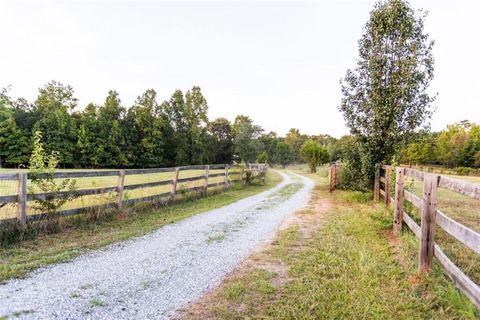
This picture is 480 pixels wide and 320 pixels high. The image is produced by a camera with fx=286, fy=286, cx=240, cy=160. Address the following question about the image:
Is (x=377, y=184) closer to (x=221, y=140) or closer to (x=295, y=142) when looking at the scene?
(x=221, y=140)

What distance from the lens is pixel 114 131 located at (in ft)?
160

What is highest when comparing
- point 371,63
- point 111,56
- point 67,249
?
point 111,56

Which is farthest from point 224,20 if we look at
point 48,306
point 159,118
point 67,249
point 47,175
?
point 159,118

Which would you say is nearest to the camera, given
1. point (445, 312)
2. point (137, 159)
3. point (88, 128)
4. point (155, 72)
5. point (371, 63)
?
point (445, 312)

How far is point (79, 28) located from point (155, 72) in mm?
8309

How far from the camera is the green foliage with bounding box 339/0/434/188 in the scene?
37.4 feet

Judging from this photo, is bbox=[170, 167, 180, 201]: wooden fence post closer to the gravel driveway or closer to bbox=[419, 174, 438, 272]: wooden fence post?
the gravel driveway

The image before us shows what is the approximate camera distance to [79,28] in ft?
51.1

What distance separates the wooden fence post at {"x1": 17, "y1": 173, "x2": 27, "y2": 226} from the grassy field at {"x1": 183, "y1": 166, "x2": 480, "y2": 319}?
4529 millimetres

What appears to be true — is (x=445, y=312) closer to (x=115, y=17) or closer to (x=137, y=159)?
(x=115, y=17)

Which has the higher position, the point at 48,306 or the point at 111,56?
the point at 111,56

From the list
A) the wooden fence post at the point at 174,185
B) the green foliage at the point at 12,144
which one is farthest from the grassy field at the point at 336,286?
the green foliage at the point at 12,144

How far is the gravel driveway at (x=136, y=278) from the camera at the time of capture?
9.92 ft

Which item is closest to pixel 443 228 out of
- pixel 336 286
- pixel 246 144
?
pixel 336 286
